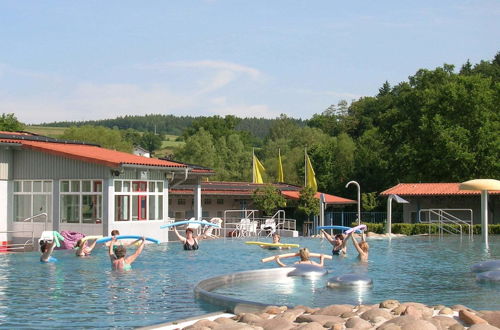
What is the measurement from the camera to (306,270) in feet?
59.1

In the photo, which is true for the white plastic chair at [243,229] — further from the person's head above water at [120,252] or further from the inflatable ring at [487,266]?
the inflatable ring at [487,266]

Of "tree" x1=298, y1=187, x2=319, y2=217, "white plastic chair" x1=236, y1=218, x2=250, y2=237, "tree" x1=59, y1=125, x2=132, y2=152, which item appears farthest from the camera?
"tree" x1=59, y1=125, x2=132, y2=152

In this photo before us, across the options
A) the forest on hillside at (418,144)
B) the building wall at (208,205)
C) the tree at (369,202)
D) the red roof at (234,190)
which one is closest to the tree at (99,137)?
the forest on hillside at (418,144)

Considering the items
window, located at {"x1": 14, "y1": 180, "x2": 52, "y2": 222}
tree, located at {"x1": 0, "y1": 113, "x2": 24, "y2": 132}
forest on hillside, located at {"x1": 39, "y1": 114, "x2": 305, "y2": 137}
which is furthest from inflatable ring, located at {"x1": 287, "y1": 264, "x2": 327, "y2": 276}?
forest on hillside, located at {"x1": 39, "y1": 114, "x2": 305, "y2": 137}

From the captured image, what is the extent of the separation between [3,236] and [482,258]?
710 inches

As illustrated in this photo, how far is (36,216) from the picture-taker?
96.2ft

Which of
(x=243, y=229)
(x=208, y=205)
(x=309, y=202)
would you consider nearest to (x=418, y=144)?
(x=309, y=202)

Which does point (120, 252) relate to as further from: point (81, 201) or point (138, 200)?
point (138, 200)

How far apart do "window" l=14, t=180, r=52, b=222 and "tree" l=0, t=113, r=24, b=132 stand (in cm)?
3073

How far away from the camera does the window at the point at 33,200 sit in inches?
1155

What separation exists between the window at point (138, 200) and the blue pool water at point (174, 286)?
2.90 m

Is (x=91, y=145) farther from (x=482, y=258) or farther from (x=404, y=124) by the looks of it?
(x=404, y=124)

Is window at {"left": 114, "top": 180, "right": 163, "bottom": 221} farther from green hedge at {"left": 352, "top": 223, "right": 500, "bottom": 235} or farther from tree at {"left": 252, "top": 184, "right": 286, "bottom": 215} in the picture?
tree at {"left": 252, "top": 184, "right": 286, "bottom": 215}

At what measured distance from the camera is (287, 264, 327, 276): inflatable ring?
17.9 meters
